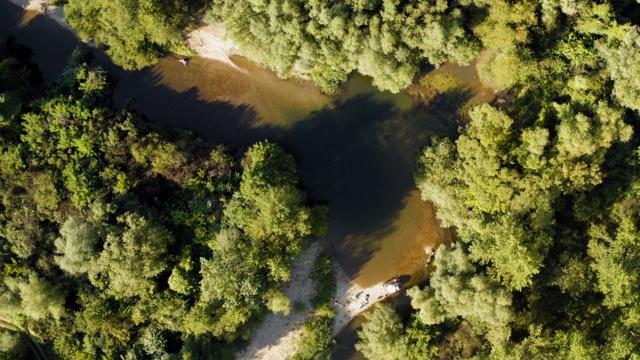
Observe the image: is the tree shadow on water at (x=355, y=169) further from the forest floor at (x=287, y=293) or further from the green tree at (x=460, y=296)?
the green tree at (x=460, y=296)

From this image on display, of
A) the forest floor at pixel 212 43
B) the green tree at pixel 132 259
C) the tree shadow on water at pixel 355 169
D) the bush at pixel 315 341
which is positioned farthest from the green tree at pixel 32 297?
the forest floor at pixel 212 43

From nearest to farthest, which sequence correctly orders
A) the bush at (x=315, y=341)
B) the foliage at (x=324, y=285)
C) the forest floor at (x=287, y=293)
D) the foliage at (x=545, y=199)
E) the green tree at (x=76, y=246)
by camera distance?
the foliage at (x=545, y=199)
the green tree at (x=76, y=246)
the bush at (x=315, y=341)
the foliage at (x=324, y=285)
the forest floor at (x=287, y=293)

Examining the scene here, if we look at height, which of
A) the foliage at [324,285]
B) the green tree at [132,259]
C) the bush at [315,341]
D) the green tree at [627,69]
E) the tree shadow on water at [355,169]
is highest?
the green tree at [627,69]

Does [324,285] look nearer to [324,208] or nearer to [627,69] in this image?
[324,208]

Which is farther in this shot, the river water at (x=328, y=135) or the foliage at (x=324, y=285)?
the river water at (x=328, y=135)

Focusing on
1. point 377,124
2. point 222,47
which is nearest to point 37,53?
point 222,47

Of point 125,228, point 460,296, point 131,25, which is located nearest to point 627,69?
point 460,296

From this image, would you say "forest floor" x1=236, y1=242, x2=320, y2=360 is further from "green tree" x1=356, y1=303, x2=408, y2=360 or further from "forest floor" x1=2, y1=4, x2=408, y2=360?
"green tree" x1=356, y1=303, x2=408, y2=360
